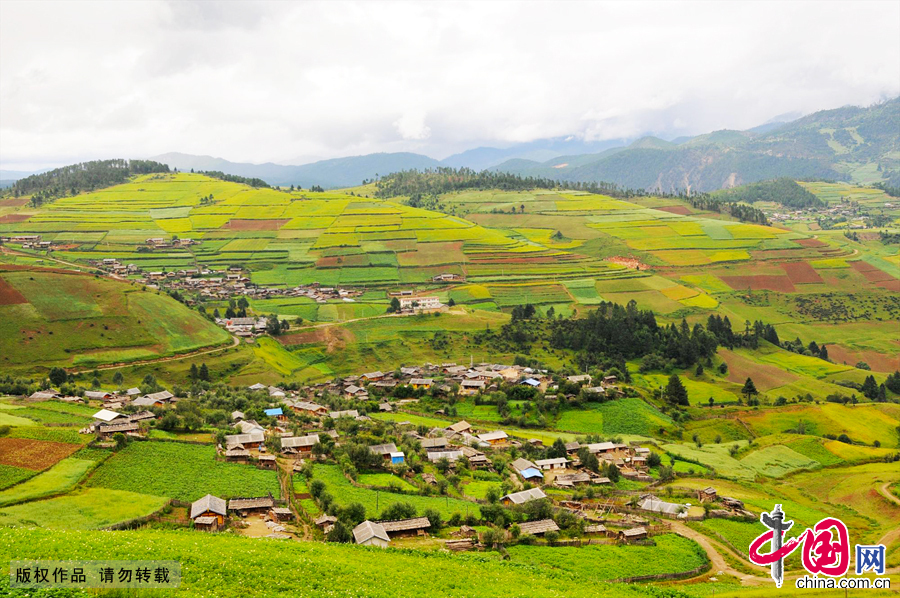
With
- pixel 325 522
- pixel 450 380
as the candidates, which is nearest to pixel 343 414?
pixel 450 380

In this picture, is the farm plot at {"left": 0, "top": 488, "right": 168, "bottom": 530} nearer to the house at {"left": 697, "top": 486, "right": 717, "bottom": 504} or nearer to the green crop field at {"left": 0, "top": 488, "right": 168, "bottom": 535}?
the green crop field at {"left": 0, "top": 488, "right": 168, "bottom": 535}

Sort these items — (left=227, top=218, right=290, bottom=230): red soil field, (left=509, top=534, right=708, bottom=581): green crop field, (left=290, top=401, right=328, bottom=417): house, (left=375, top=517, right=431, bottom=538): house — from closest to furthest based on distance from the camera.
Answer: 1. (left=509, top=534, right=708, bottom=581): green crop field
2. (left=375, top=517, right=431, bottom=538): house
3. (left=290, top=401, right=328, bottom=417): house
4. (left=227, top=218, right=290, bottom=230): red soil field

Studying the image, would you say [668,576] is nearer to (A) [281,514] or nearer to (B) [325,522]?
(B) [325,522]

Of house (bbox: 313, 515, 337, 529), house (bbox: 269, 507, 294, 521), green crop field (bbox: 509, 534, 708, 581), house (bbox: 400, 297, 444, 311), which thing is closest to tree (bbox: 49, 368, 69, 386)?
house (bbox: 269, 507, 294, 521)

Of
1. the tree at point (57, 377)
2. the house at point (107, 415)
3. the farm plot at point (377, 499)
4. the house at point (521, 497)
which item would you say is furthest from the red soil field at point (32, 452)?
the house at point (521, 497)

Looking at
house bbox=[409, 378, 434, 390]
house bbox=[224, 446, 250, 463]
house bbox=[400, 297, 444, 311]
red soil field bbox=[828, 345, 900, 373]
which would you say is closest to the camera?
house bbox=[224, 446, 250, 463]
